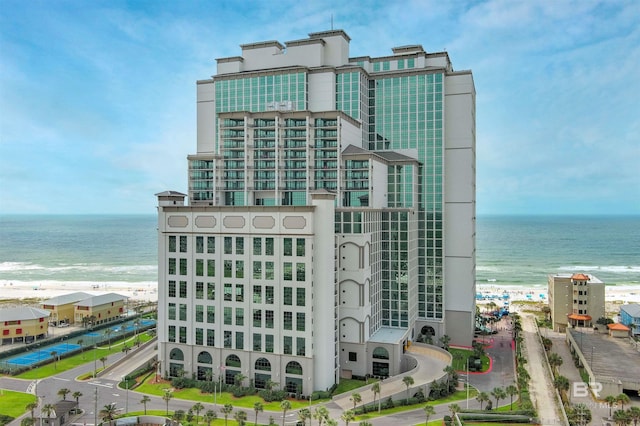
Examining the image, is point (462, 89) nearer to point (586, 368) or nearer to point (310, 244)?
point (310, 244)

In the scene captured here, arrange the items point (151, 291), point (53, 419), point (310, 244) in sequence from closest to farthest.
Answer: point (53, 419) < point (310, 244) < point (151, 291)

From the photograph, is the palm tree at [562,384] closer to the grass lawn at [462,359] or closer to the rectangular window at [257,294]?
the grass lawn at [462,359]

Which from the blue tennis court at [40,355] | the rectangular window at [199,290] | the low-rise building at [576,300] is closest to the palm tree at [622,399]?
the low-rise building at [576,300]

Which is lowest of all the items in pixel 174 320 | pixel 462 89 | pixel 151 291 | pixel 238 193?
pixel 151 291

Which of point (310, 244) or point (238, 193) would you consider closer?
point (310, 244)

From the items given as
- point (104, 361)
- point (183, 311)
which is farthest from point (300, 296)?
point (104, 361)

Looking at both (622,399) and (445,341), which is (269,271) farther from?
(622,399)

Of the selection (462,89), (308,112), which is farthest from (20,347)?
(462,89)
